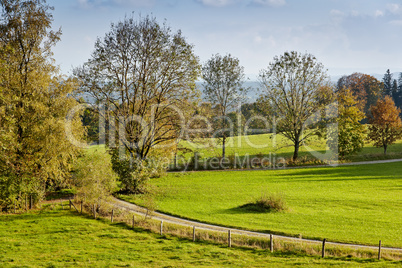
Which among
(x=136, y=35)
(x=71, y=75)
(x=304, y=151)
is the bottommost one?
(x=304, y=151)

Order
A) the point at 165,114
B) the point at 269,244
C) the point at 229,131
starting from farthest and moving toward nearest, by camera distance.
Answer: the point at 229,131 < the point at 165,114 < the point at 269,244

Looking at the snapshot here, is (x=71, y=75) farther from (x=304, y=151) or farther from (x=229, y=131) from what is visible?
(x=304, y=151)

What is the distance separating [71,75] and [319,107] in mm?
37006

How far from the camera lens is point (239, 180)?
4256cm

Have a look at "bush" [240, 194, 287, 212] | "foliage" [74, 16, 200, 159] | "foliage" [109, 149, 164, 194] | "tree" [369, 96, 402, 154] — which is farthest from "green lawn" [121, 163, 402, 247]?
"tree" [369, 96, 402, 154]

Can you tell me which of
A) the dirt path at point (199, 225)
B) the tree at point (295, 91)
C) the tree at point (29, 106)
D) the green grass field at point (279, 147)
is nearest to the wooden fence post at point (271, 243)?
the dirt path at point (199, 225)

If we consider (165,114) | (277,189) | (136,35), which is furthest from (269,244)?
(136,35)

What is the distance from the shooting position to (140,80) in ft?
115

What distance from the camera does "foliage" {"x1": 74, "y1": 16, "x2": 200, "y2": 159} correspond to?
3431 cm

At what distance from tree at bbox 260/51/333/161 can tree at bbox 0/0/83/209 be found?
34.5 m

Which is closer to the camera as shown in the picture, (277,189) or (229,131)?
(277,189)

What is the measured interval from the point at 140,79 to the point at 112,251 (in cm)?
1979

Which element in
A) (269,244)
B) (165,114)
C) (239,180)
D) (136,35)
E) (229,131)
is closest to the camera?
(269,244)

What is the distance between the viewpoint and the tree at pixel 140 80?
34.3 m
